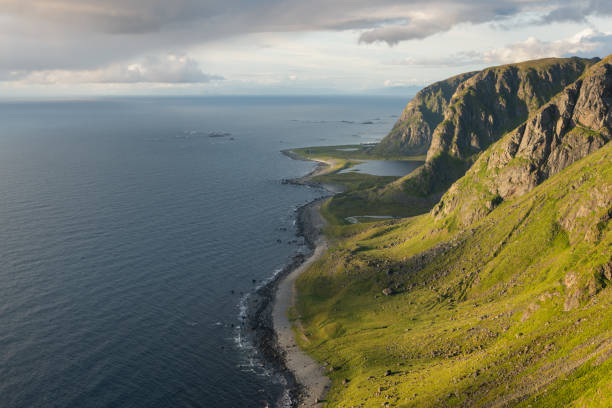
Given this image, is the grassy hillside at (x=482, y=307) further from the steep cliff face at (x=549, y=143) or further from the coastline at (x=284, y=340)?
the steep cliff face at (x=549, y=143)

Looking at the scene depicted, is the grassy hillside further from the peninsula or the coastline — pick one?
the coastline

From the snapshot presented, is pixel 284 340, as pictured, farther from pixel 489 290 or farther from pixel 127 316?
pixel 489 290

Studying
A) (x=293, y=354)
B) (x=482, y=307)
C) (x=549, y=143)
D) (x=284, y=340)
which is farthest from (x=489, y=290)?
(x=549, y=143)

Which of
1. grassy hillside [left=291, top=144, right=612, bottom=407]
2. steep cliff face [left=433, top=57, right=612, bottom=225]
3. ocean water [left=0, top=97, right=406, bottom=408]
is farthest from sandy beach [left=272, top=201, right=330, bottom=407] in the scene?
steep cliff face [left=433, top=57, right=612, bottom=225]

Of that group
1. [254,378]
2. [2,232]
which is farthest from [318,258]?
[2,232]

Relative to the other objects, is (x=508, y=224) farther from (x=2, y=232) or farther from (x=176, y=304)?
(x=2, y=232)
